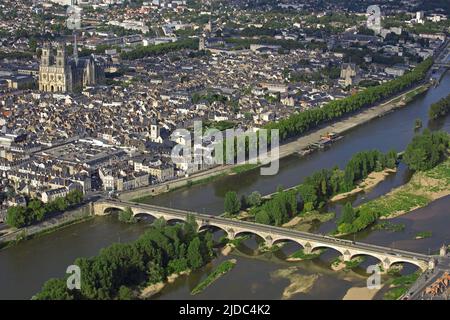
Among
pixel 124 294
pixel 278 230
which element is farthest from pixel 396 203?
pixel 124 294

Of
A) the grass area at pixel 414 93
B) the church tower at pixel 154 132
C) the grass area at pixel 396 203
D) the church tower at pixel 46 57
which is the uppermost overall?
the church tower at pixel 46 57

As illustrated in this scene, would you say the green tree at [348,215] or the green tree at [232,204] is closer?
the green tree at [348,215]

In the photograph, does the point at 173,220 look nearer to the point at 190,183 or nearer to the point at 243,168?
the point at 190,183

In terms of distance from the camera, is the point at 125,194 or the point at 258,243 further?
the point at 125,194

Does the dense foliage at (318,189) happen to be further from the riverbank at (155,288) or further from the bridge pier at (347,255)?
the riverbank at (155,288)

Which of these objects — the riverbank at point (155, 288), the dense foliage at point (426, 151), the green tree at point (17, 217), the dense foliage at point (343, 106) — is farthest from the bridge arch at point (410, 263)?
the dense foliage at point (343, 106)

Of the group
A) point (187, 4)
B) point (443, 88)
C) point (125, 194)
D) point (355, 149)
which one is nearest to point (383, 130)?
point (355, 149)

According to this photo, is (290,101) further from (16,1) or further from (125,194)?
(16,1)
